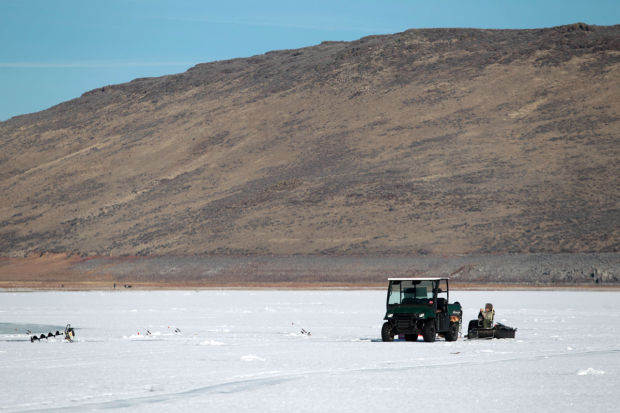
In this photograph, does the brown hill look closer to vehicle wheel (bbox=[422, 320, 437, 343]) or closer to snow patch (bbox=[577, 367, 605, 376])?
vehicle wheel (bbox=[422, 320, 437, 343])

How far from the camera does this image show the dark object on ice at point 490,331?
2630 cm

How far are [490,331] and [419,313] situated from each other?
268 cm

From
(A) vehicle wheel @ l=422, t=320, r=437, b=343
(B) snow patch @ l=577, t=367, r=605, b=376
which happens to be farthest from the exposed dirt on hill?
(B) snow patch @ l=577, t=367, r=605, b=376

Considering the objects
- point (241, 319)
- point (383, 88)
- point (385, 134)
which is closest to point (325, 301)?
point (241, 319)

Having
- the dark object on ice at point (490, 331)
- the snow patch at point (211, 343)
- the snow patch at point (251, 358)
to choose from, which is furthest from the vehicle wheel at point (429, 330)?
the snow patch at point (251, 358)

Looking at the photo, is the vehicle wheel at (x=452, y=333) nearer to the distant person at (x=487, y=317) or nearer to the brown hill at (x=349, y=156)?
the distant person at (x=487, y=317)

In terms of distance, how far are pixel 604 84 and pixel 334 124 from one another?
3446cm

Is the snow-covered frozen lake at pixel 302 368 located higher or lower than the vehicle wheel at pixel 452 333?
lower

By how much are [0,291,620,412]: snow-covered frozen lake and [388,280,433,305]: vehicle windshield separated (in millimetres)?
1267

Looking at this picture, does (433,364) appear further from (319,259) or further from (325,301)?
(319,259)

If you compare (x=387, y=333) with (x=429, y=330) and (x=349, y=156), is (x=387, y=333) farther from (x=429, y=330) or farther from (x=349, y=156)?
(x=349, y=156)

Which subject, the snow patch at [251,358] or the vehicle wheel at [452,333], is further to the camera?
the vehicle wheel at [452,333]

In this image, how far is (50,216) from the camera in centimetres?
12469

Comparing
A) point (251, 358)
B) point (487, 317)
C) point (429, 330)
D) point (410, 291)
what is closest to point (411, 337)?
point (429, 330)
